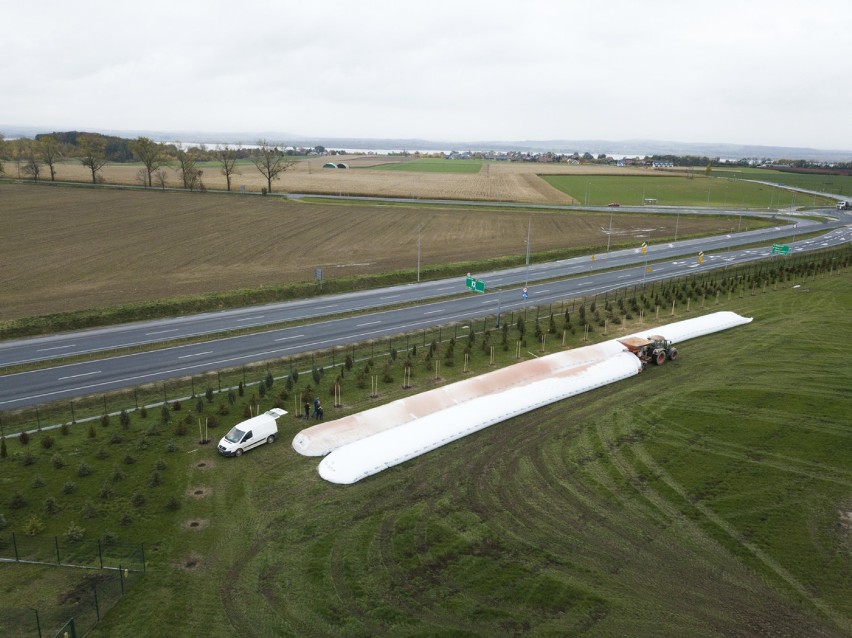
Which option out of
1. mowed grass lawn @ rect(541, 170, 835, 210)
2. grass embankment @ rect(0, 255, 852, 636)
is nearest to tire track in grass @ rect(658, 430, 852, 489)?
grass embankment @ rect(0, 255, 852, 636)

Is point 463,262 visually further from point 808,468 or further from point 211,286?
point 808,468

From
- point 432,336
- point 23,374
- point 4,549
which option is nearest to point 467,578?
point 4,549

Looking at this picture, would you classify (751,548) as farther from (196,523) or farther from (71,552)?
(71,552)

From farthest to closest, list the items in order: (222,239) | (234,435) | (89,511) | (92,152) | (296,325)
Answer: (92,152)
(222,239)
(296,325)
(234,435)
(89,511)

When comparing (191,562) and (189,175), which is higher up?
(189,175)

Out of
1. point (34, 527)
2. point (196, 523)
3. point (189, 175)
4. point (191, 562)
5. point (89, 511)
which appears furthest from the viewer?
point (189, 175)

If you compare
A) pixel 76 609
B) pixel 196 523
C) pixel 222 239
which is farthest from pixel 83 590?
pixel 222 239

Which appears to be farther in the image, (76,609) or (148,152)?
(148,152)

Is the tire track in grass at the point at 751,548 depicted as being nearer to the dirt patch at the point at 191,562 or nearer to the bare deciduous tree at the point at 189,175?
the dirt patch at the point at 191,562
